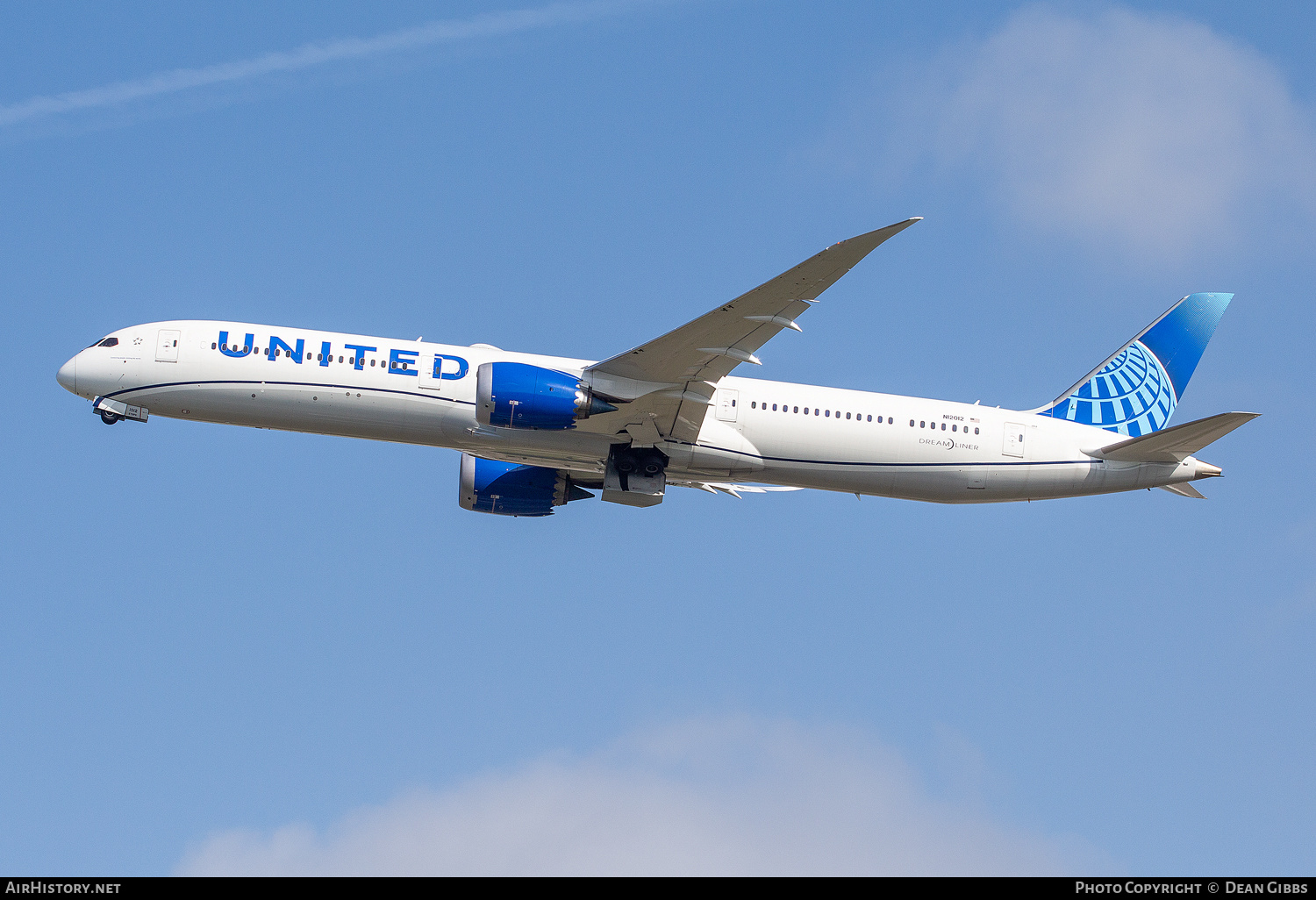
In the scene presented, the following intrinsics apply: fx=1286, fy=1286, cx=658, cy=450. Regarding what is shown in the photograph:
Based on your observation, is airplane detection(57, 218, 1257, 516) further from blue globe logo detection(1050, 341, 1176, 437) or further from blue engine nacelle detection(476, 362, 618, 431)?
blue globe logo detection(1050, 341, 1176, 437)

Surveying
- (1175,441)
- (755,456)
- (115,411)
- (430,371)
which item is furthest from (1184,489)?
(115,411)

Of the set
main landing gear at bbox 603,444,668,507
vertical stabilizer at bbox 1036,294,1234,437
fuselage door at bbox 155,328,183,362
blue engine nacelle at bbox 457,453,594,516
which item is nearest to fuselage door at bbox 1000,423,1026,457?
vertical stabilizer at bbox 1036,294,1234,437

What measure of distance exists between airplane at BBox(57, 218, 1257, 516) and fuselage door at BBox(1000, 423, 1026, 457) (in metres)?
0.04

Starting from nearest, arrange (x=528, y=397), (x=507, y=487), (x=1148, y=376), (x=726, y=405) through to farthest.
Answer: (x=528, y=397)
(x=726, y=405)
(x=507, y=487)
(x=1148, y=376)

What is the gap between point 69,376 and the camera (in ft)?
117

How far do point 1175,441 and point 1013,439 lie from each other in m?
4.34

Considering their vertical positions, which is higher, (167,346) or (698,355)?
(167,346)

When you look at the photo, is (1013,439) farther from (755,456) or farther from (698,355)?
(698,355)

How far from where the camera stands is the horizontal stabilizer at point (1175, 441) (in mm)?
33844

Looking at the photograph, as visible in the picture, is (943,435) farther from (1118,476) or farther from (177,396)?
(177,396)

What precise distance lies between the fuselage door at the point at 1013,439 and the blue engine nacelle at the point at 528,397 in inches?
482
